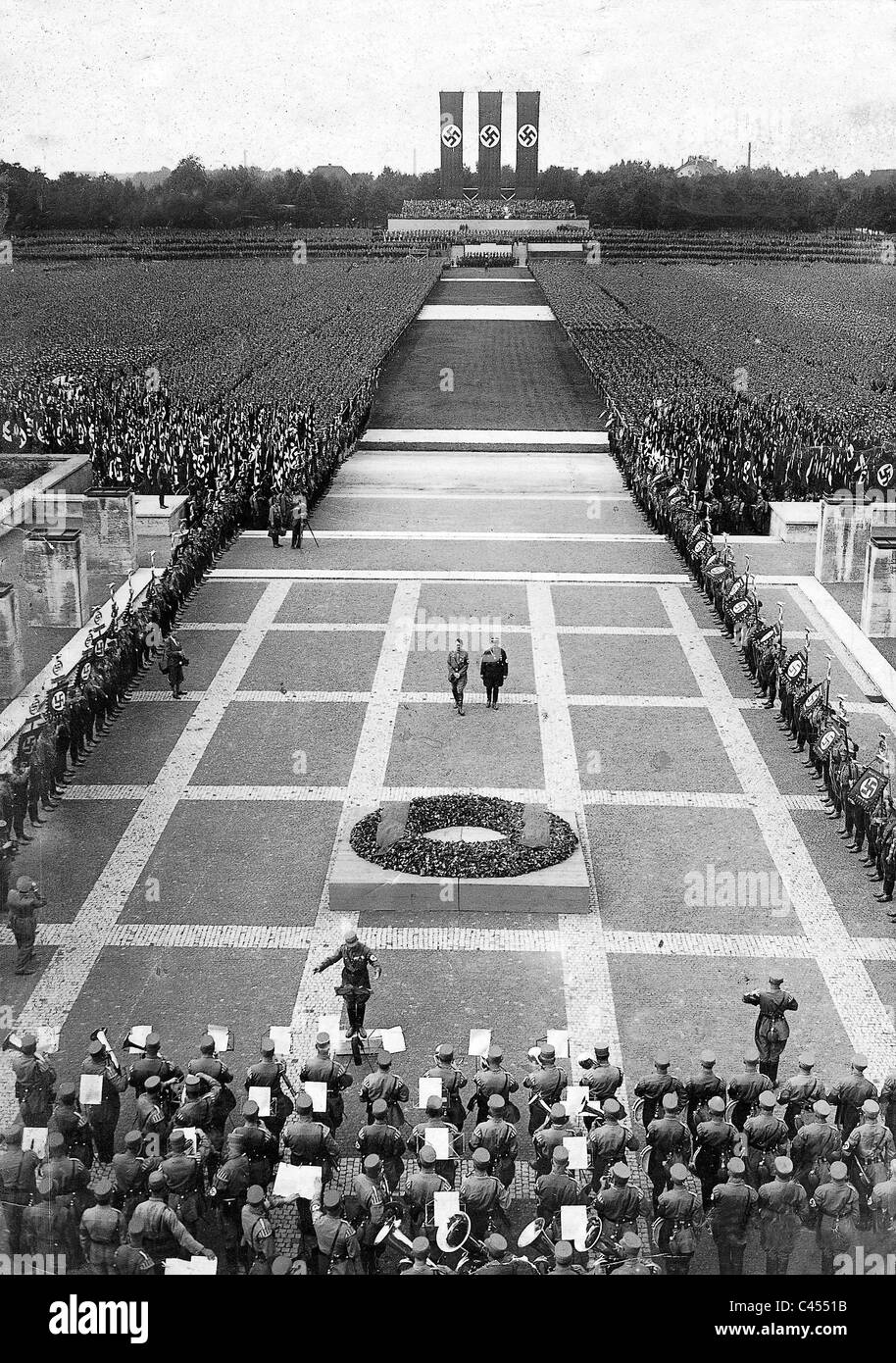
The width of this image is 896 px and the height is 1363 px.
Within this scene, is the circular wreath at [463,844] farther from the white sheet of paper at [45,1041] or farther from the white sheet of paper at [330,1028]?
the white sheet of paper at [45,1041]

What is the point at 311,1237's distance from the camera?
28.4 feet

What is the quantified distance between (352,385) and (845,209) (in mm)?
63262

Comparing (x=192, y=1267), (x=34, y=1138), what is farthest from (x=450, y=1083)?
(x=34, y=1138)

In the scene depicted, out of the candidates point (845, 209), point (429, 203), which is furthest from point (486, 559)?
point (429, 203)

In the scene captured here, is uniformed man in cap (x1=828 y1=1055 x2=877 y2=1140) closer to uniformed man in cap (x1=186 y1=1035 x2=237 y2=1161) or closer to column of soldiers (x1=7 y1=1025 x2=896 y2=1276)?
column of soldiers (x1=7 y1=1025 x2=896 y2=1276)

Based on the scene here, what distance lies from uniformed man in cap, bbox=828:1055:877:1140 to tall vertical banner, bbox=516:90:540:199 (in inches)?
4129

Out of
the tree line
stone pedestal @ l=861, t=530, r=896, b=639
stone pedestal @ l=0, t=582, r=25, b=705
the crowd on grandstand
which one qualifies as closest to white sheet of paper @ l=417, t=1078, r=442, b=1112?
stone pedestal @ l=0, t=582, r=25, b=705

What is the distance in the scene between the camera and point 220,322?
63.9 m

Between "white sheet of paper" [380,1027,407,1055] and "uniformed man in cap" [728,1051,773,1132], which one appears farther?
"white sheet of paper" [380,1027,407,1055]

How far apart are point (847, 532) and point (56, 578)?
1335 cm

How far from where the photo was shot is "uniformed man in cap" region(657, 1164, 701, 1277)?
27.3ft

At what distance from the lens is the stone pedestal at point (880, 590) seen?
2059 centimetres

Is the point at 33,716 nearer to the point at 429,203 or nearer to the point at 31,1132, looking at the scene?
the point at 31,1132

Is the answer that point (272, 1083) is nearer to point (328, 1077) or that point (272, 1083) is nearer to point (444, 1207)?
point (328, 1077)
